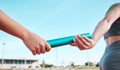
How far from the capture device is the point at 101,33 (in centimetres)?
342

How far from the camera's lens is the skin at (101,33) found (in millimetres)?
2889

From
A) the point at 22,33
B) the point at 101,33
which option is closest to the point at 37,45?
the point at 22,33

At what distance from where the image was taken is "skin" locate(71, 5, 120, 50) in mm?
2889

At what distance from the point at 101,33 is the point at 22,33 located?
941 mm

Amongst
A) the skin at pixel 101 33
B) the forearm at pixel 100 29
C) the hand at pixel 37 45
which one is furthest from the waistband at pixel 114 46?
the hand at pixel 37 45

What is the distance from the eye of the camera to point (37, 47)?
2.76 meters

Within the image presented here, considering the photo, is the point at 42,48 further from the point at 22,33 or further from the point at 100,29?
the point at 100,29

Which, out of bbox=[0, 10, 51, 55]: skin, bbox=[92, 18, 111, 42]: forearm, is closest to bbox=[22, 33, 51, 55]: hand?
bbox=[0, 10, 51, 55]: skin

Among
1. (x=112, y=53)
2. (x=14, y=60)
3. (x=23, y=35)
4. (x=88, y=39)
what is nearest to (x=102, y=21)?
(x=112, y=53)

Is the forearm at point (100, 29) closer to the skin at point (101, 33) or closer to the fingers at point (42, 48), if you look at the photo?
the skin at point (101, 33)

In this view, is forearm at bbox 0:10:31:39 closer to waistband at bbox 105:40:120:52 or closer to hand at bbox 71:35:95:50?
hand at bbox 71:35:95:50

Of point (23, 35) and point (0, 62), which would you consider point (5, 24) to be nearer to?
point (23, 35)

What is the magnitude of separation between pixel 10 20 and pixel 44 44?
0.45 metres

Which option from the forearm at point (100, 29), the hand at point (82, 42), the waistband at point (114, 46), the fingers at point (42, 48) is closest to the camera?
the fingers at point (42, 48)
